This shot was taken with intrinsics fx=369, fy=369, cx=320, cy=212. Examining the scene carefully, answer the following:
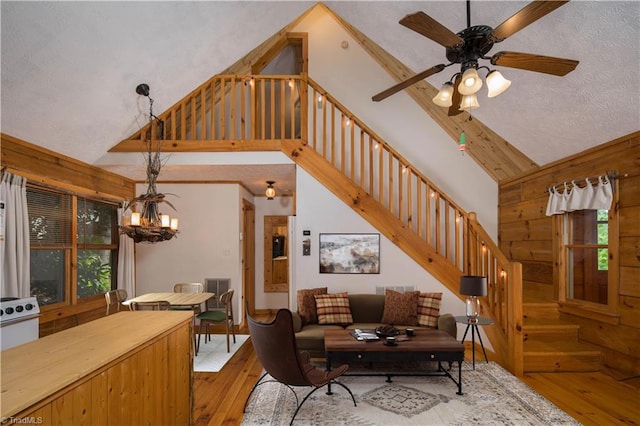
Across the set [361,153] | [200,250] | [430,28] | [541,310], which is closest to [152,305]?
[200,250]

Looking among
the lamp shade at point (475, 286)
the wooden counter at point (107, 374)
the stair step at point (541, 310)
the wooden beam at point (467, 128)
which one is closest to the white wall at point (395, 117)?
the wooden beam at point (467, 128)

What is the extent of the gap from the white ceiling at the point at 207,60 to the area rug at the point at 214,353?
2470 mm

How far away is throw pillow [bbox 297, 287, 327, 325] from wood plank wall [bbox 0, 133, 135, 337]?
9.23ft

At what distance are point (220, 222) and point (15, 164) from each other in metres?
2.86

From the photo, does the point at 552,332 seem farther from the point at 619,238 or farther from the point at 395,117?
the point at 395,117

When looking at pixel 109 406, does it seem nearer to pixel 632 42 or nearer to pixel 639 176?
pixel 632 42

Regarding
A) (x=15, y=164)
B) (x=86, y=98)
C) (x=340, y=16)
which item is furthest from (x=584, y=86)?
(x=15, y=164)

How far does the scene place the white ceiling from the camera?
3.05 meters

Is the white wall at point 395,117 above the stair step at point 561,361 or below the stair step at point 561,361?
above

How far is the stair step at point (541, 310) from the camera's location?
4754 millimetres

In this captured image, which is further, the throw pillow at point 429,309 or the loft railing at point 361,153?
the throw pillow at point 429,309

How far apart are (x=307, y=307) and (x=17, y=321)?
2882mm

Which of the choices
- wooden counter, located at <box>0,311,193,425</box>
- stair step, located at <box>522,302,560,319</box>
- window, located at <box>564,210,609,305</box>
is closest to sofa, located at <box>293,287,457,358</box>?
stair step, located at <box>522,302,560,319</box>

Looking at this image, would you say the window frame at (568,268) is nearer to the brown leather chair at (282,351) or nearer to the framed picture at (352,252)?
the framed picture at (352,252)
